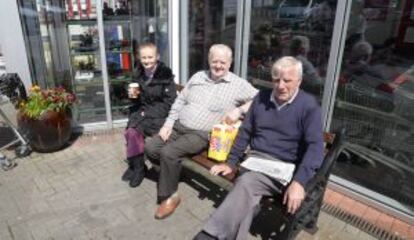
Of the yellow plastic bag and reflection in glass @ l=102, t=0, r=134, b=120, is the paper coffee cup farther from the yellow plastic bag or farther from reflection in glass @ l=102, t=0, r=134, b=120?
reflection in glass @ l=102, t=0, r=134, b=120

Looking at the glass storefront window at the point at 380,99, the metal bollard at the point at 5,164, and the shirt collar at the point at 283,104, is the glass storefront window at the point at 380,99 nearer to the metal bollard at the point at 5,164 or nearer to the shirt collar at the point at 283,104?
the shirt collar at the point at 283,104

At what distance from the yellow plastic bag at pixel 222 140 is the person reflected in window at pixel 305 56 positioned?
41.0 inches

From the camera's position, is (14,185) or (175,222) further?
(14,185)

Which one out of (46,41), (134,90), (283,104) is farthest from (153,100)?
(46,41)

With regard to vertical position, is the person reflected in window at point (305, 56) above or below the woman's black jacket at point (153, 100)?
above

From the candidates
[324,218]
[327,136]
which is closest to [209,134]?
[327,136]

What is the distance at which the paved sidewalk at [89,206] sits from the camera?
2.79 metres

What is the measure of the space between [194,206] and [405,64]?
2165 mm

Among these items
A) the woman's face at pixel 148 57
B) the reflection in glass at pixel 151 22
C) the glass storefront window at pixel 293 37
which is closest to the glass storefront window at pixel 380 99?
the glass storefront window at pixel 293 37

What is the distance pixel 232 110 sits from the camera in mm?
3113

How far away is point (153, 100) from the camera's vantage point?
3.46m

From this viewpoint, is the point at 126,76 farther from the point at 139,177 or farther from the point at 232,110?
the point at 232,110

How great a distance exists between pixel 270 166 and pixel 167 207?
1.04 m

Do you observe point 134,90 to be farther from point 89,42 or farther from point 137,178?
point 89,42
